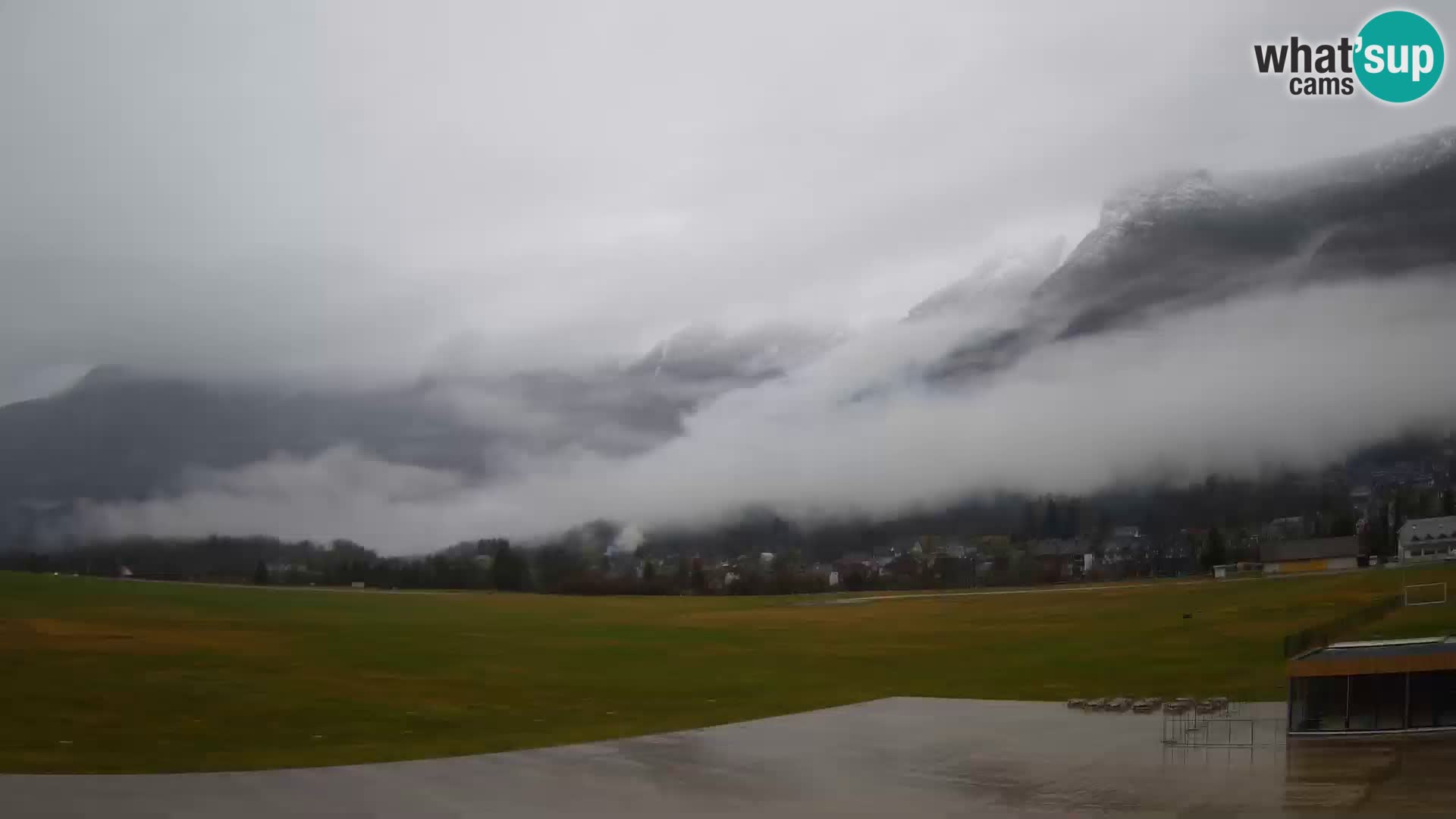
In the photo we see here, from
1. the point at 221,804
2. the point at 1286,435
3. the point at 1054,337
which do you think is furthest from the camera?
the point at 1054,337

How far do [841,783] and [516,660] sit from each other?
57.8 ft

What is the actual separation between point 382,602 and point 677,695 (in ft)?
45.2

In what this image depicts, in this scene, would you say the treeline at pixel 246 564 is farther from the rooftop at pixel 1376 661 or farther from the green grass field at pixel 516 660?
the rooftop at pixel 1376 661

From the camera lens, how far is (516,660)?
32.8 meters

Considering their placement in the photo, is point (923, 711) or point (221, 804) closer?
point (221, 804)

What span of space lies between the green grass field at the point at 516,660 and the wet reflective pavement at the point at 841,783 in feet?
7.27

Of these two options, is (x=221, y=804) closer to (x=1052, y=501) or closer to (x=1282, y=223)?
(x=1052, y=501)

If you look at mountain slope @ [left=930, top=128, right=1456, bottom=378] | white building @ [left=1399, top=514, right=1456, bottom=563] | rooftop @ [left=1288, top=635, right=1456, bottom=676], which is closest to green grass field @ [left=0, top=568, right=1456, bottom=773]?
white building @ [left=1399, top=514, right=1456, bottom=563]

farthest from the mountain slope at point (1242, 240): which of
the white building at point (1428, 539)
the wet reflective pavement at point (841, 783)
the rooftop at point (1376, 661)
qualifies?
the wet reflective pavement at point (841, 783)

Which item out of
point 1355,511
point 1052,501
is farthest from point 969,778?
point 1052,501

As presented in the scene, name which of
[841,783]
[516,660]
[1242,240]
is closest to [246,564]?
[516,660]

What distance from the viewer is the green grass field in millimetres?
21594

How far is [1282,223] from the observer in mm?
112375

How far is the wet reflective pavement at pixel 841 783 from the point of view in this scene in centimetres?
1472
